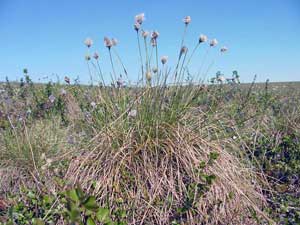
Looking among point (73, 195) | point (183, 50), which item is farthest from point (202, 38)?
point (73, 195)

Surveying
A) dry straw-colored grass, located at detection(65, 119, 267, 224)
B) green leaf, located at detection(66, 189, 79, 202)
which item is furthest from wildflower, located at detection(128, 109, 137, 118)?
green leaf, located at detection(66, 189, 79, 202)

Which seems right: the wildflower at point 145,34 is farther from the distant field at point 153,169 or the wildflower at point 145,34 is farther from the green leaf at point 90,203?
the green leaf at point 90,203

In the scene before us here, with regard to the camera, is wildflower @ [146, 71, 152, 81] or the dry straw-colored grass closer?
the dry straw-colored grass

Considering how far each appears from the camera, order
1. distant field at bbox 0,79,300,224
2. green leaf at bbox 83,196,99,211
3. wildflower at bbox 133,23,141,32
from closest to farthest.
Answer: green leaf at bbox 83,196,99,211 < distant field at bbox 0,79,300,224 < wildflower at bbox 133,23,141,32

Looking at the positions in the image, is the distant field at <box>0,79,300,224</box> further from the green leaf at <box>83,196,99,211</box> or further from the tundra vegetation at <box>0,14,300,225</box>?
the green leaf at <box>83,196,99,211</box>

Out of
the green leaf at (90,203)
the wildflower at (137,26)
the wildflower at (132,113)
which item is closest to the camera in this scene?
the green leaf at (90,203)

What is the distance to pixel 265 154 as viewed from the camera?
3.60 meters

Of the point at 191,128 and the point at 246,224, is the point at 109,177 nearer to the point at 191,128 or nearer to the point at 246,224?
the point at 191,128

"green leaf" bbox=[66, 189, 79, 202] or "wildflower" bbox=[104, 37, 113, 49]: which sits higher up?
"wildflower" bbox=[104, 37, 113, 49]

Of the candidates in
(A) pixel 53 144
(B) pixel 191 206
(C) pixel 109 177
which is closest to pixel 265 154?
(B) pixel 191 206


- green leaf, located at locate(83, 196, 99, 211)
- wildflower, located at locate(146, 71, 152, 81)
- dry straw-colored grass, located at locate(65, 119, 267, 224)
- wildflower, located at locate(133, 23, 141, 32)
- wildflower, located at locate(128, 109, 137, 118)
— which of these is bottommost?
dry straw-colored grass, located at locate(65, 119, 267, 224)

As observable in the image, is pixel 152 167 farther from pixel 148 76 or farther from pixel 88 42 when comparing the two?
pixel 88 42

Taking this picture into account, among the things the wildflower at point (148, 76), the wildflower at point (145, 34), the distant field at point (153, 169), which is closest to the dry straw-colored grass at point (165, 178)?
the distant field at point (153, 169)

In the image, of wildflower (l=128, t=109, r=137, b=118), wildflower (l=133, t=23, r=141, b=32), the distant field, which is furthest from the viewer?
wildflower (l=133, t=23, r=141, b=32)
